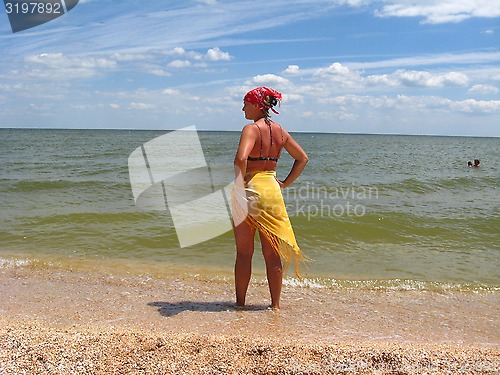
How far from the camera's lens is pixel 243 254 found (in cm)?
447

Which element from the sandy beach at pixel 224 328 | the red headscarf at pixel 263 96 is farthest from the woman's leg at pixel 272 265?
the red headscarf at pixel 263 96

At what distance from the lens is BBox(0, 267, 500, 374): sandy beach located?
3.22m

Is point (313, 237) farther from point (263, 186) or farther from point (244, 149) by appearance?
point (244, 149)

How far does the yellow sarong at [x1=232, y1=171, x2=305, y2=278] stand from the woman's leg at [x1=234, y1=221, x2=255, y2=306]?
9 cm

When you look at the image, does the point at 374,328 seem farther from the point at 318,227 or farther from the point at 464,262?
the point at 318,227

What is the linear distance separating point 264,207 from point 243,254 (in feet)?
1.87

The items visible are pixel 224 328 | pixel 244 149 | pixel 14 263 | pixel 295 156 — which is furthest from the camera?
pixel 14 263

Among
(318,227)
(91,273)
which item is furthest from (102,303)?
(318,227)

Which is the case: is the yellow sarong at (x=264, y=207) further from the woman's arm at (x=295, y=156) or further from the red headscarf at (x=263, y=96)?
the red headscarf at (x=263, y=96)

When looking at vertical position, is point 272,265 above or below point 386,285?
above

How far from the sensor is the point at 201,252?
7.16m

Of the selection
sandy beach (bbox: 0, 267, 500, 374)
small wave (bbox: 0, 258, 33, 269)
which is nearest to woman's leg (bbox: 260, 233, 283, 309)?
sandy beach (bbox: 0, 267, 500, 374)

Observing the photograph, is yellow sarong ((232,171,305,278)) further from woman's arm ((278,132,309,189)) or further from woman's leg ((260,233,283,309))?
woman's arm ((278,132,309,189))

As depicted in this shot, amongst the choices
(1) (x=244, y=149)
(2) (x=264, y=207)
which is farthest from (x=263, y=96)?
(2) (x=264, y=207)
